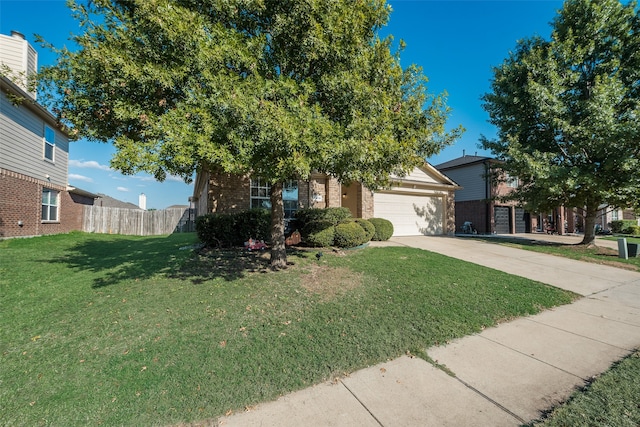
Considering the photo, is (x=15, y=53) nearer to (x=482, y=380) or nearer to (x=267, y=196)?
(x=267, y=196)

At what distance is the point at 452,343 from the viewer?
3896 mm

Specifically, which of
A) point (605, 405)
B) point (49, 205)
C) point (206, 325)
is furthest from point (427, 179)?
point (49, 205)

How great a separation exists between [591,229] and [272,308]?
50.4ft

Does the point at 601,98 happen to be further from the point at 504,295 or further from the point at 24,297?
the point at 24,297

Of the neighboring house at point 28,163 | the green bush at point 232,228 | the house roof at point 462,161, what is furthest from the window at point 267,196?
the house roof at point 462,161

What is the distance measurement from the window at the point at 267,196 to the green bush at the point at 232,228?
1.61 m

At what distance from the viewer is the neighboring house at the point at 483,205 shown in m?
19.0

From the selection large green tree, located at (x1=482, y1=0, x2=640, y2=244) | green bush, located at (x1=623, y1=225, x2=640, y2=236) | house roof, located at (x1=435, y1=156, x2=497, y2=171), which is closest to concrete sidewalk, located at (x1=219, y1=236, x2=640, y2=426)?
large green tree, located at (x1=482, y1=0, x2=640, y2=244)

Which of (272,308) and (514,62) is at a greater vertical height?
(514,62)

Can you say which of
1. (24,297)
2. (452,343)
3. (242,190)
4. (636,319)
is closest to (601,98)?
(636,319)

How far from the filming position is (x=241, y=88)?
4.43 meters

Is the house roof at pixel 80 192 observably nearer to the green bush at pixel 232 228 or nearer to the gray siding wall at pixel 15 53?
the gray siding wall at pixel 15 53

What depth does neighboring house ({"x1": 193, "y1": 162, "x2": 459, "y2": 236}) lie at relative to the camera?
10.7 metres

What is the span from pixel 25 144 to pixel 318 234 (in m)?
13.0
